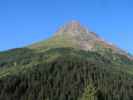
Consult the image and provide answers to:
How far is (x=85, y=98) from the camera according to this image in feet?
281

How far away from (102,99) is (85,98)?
7385 mm

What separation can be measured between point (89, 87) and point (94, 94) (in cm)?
225

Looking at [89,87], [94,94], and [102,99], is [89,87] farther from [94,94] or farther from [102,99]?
[102,99]

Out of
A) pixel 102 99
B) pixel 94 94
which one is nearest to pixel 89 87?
pixel 94 94

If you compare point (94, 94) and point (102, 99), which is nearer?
point (94, 94)

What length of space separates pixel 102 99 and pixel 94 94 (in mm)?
7527

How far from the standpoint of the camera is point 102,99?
298ft

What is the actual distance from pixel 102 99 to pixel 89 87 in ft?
28.3

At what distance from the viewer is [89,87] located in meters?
84.6

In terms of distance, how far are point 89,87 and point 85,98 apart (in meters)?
3.43

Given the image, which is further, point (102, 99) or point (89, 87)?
point (102, 99)

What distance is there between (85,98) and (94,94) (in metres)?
2.96
